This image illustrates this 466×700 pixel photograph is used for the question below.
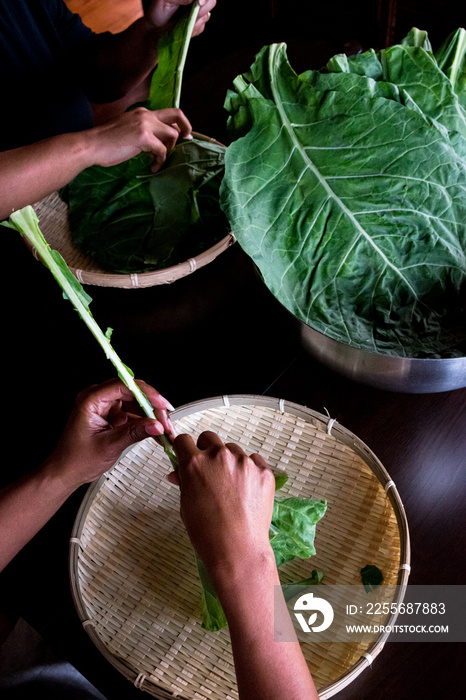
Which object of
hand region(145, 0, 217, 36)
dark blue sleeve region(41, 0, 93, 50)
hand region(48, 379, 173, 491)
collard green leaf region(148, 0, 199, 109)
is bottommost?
hand region(48, 379, 173, 491)

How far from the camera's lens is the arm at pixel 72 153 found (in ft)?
3.76

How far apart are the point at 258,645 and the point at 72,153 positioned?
3.09ft

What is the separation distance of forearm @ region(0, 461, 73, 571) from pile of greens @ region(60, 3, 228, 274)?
49 cm

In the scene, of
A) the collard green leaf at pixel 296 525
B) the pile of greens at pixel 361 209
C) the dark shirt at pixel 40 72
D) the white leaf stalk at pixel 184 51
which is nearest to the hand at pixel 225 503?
the collard green leaf at pixel 296 525

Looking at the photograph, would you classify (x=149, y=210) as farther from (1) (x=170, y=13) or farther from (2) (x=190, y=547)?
(2) (x=190, y=547)

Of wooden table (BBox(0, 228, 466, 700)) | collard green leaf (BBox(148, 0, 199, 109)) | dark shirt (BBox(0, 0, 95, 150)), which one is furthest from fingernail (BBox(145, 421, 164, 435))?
dark shirt (BBox(0, 0, 95, 150))

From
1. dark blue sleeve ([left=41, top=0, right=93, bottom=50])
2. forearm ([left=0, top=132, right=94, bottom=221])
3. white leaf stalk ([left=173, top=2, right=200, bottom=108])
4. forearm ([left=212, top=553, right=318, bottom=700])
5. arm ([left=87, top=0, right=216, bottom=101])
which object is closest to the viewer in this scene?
forearm ([left=212, top=553, right=318, bottom=700])

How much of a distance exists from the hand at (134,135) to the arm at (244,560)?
0.68 m

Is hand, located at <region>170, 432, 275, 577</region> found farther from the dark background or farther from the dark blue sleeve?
the dark blue sleeve

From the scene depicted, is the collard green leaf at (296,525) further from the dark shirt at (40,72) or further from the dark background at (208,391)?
the dark shirt at (40,72)

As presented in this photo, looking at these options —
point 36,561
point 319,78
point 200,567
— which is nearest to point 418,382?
point 200,567

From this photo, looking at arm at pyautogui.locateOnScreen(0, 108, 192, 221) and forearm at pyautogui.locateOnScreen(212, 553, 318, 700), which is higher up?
arm at pyautogui.locateOnScreen(0, 108, 192, 221)

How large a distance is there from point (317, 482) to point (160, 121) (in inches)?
30.4

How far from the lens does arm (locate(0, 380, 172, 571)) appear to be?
3.07 ft
